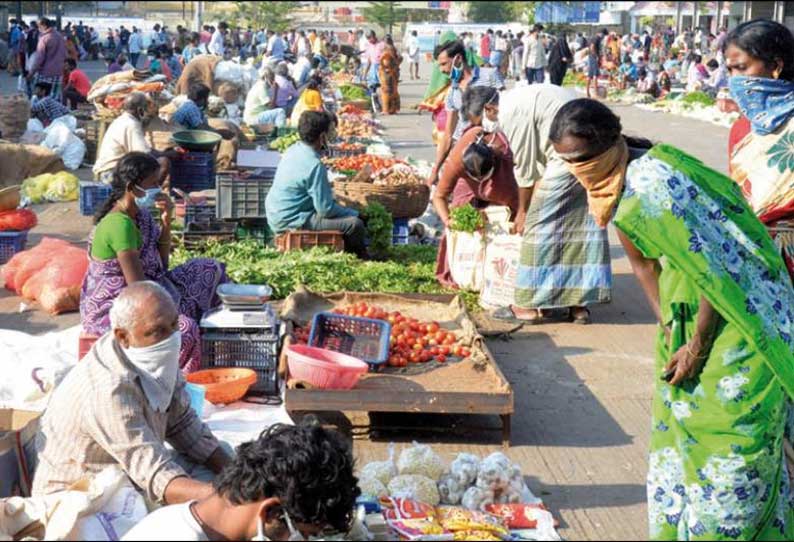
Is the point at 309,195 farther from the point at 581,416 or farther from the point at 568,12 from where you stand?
the point at 568,12

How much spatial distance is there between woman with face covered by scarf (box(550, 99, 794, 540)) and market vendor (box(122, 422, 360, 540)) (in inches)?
39.3

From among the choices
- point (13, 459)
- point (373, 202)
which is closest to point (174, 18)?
point (373, 202)

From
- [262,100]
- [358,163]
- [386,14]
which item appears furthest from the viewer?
[386,14]

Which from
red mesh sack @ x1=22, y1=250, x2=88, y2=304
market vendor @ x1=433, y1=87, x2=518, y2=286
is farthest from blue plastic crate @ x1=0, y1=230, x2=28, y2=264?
market vendor @ x1=433, y1=87, x2=518, y2=286

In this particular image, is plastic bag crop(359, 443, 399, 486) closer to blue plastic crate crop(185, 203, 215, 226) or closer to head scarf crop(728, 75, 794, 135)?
head scarf crop(728, 75, 794, 135)

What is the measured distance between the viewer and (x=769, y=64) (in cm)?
414

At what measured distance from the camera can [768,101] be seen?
164 inches

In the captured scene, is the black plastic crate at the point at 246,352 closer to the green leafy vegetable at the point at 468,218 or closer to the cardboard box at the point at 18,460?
the cardboard box at the point at 18,460

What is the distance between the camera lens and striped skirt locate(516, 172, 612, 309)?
7.41 meters

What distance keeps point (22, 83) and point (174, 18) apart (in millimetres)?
57971

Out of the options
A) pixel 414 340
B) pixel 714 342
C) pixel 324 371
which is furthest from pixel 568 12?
pixel 714 342

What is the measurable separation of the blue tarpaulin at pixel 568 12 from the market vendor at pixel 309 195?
46.2 m

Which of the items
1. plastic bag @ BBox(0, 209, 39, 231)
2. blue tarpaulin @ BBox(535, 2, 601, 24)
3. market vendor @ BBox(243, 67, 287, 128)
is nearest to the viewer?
plastic bag @ BBox(0, 209, 39, 231)

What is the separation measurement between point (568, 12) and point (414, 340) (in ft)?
175
